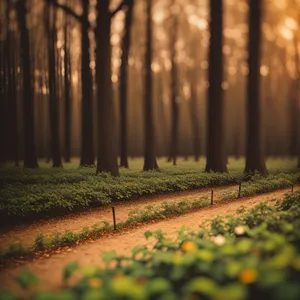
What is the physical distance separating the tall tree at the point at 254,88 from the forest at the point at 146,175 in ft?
0.19

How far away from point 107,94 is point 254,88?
25.2ft

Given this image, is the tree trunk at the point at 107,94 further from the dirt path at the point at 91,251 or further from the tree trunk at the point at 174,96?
the tree trunk at the point at 174,96

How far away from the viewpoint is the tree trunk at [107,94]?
13.6 m

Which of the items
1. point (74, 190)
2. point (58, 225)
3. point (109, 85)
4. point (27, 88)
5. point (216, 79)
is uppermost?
point (27, 88)

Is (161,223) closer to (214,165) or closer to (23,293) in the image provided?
(23,293)

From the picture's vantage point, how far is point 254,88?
53.3 feet

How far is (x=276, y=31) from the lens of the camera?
2698cm

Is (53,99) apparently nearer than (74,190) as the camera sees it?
No

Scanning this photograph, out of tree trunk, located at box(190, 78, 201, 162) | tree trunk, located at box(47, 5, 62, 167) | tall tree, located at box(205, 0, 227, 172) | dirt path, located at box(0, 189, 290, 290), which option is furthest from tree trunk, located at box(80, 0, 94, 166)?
tree trunk, located at box(190, 78, 201, 162)

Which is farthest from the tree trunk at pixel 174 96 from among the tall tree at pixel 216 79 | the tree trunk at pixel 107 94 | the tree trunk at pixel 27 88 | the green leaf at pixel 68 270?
the green leaf at pixel 68 270

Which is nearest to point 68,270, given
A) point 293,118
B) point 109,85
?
point 109,85

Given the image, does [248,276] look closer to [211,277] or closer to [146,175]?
[211,277]

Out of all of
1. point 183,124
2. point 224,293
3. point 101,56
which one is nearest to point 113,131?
point 101,56

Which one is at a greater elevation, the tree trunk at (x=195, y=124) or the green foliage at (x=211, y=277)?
the tree trunk at (x=195, y=124)
